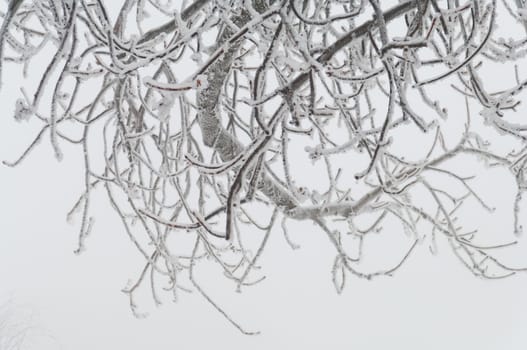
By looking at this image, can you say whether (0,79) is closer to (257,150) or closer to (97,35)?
(97,35)

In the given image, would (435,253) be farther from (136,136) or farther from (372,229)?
(136,136)

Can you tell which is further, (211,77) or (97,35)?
(211,77)

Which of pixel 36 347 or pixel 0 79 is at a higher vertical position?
pixel 36 347

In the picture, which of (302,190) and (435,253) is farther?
(435,253)

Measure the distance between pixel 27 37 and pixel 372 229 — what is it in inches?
43.4

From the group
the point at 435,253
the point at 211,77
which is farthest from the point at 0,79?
the point at 435,253

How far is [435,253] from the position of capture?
1641mm

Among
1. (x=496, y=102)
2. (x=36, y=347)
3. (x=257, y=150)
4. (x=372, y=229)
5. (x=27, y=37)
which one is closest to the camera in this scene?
(x=257, y=150)

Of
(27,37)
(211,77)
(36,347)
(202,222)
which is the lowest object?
(202,222)

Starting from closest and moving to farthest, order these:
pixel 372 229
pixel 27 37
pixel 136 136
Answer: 1. pixel 136 136
2. pixel 27 37
3. pixel 372 229

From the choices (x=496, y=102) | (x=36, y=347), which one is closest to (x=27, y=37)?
(x=496, y=102)

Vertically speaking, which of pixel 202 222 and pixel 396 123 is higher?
pixel 396 123

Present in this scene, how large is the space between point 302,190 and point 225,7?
0.35m

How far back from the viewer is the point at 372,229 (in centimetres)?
161
